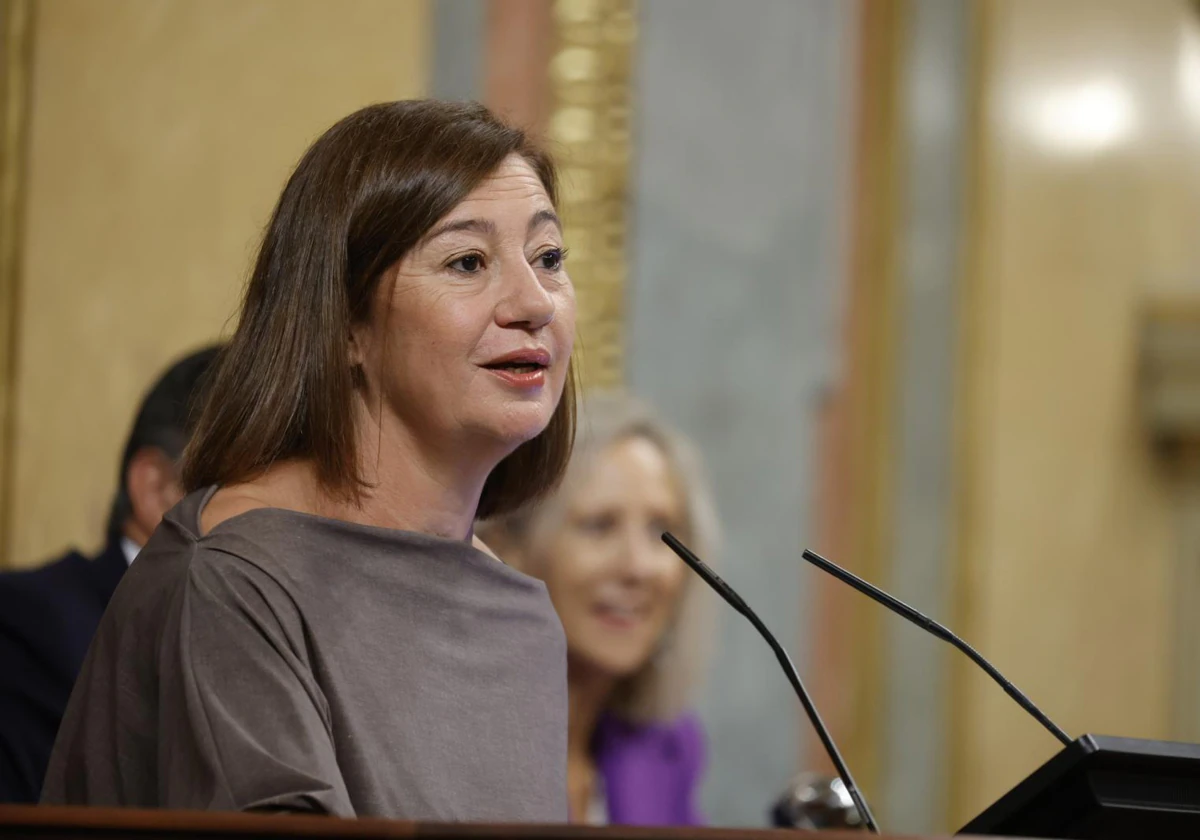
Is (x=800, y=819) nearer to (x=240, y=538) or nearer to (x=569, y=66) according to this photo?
(x=240, y=538)

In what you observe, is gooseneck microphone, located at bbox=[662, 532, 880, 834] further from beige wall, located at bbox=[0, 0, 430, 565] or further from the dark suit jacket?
beige wall, located at bbox=[0, 0, 430, 565]

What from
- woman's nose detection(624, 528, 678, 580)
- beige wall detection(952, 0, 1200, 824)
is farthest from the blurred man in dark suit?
beige wall detection(952, 0, 1200, 824)

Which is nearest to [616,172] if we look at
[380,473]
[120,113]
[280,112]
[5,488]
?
[280,112]

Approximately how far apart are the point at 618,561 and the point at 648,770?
19.0 inches

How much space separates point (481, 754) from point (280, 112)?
256 centimetres

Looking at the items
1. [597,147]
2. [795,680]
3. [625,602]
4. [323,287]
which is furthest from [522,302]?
[597,147]

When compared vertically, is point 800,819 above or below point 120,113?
below

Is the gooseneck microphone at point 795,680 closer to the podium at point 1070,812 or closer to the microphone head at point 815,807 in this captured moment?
the podium at point 1070,812

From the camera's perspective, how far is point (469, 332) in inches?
82.7

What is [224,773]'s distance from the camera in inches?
70.6

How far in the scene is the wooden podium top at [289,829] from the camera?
1444mm

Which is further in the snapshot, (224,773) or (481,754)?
(481,754)

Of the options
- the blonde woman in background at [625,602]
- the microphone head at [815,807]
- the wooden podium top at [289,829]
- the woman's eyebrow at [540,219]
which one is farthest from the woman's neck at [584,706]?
the wooden podium top at [289,829]

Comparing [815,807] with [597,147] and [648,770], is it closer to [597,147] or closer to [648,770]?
[648,770]
